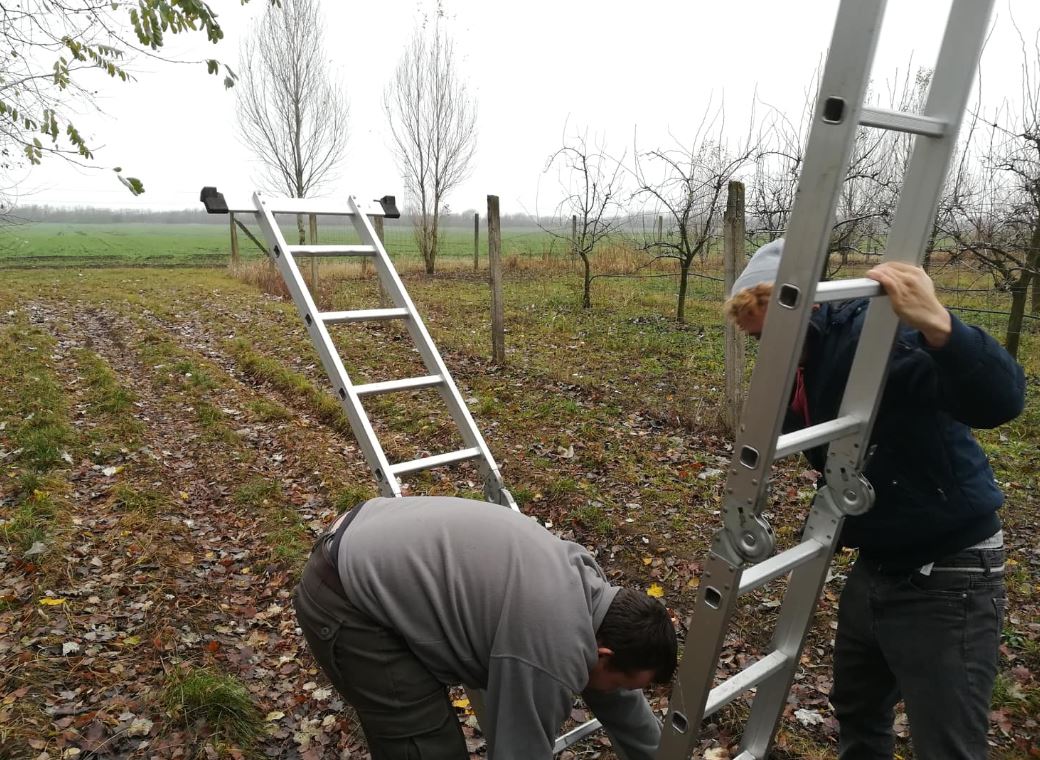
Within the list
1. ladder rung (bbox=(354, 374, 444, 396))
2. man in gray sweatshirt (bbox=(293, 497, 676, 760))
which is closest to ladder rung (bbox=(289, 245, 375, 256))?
ladder rung (bbox=(354, 374, 444, 396))

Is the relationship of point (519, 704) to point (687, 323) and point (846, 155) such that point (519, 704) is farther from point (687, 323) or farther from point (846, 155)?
point (687, 323)

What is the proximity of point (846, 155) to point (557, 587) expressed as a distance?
1.24 metres

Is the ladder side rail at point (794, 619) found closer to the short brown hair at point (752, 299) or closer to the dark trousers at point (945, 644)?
the dark trousers at point (945, 644)

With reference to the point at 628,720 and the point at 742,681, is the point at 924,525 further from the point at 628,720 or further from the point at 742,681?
the point at 628,720

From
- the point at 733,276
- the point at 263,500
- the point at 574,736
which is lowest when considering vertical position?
the point at 263,500

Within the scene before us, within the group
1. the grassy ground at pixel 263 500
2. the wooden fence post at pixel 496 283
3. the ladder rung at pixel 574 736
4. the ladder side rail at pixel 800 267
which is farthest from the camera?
the wooden fence post at pixel 496 283

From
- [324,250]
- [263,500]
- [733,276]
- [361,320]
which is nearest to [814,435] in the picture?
[361,320]

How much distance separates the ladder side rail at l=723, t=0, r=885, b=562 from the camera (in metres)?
1.28

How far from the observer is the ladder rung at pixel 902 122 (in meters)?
1.42

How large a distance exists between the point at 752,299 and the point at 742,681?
43.6 inches

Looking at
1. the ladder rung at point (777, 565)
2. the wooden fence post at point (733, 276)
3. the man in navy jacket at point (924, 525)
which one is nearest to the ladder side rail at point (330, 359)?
the ladder rung at point (777, 565)

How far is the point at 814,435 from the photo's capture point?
1690 millimetres

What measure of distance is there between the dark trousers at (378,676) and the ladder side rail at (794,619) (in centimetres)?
102

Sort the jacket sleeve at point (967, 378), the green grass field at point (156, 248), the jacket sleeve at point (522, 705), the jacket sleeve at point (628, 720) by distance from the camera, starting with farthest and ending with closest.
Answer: the green grass field at point (156, 248) → the jacket sleeve at point (628, 720) → the jacket sleeve at point (522, 705) → the jacket sleeve at point (967, 378)
